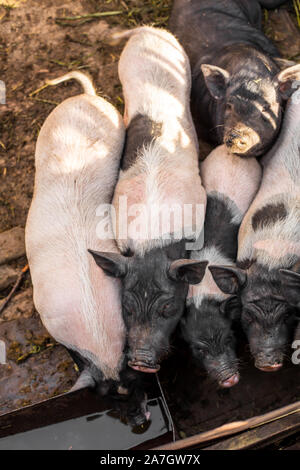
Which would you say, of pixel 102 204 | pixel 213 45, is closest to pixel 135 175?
pixel 102 204

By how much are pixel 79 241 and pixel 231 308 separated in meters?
1.06

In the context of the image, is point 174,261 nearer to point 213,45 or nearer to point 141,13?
point 213,45

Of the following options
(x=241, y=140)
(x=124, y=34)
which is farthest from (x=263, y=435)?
(x=124, y=34)

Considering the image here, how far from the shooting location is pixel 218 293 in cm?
322

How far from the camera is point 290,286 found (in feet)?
9.14

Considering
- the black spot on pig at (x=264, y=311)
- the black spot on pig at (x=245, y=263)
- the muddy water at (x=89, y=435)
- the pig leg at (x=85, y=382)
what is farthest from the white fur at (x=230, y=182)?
the muddy water at (x=89, y=435)

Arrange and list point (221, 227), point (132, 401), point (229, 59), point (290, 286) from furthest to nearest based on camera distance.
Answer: point (229, 59), point (221, 227), point (132, 401), point (290, 286)

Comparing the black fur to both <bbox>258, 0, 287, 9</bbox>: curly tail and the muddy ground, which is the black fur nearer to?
<bbox>258, 0, 287, 9</bbox>: curly tail

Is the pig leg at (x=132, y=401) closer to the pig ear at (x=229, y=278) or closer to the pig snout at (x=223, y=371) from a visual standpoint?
the pig snout at (x=223, y=371)

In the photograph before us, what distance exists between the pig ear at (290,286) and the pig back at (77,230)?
3.32ft

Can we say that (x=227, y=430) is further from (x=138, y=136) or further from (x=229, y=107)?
(x=229, y=107)

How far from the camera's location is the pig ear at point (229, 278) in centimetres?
294

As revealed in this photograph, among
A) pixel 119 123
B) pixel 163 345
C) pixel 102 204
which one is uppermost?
pixel 119 123

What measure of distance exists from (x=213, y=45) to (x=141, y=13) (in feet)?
3.59
